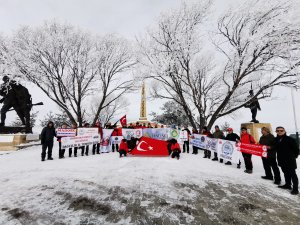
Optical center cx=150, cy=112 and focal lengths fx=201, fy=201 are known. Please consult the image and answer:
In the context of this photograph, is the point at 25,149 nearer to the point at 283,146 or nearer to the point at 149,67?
the point at 149,67

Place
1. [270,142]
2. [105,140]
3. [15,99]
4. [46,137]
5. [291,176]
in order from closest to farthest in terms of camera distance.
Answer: [291,176] < [270,142] < [46,137] < [105,140] < [15,99]

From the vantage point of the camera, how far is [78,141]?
9891mm

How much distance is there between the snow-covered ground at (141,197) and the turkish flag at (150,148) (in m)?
2.19

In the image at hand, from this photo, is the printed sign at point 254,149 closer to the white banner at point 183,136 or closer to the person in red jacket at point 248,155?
the person in red jacket at point 248,155

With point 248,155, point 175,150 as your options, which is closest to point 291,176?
point 248,155

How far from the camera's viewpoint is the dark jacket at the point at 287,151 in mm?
5018

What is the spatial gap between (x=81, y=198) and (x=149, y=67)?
38.2ft

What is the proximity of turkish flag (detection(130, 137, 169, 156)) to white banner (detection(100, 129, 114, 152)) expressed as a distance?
2.27 metres

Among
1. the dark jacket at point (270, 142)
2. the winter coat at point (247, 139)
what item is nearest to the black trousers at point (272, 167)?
the dark jacket at point (270, 142)

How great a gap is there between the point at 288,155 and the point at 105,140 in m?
8.45

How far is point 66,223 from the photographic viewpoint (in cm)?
323

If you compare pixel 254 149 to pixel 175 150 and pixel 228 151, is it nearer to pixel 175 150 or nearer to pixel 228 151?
pixel 228 151

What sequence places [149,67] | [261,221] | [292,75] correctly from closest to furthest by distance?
[261,221]
[292,75]
[149,67]

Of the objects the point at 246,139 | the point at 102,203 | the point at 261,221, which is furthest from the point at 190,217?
the point at 246,139
